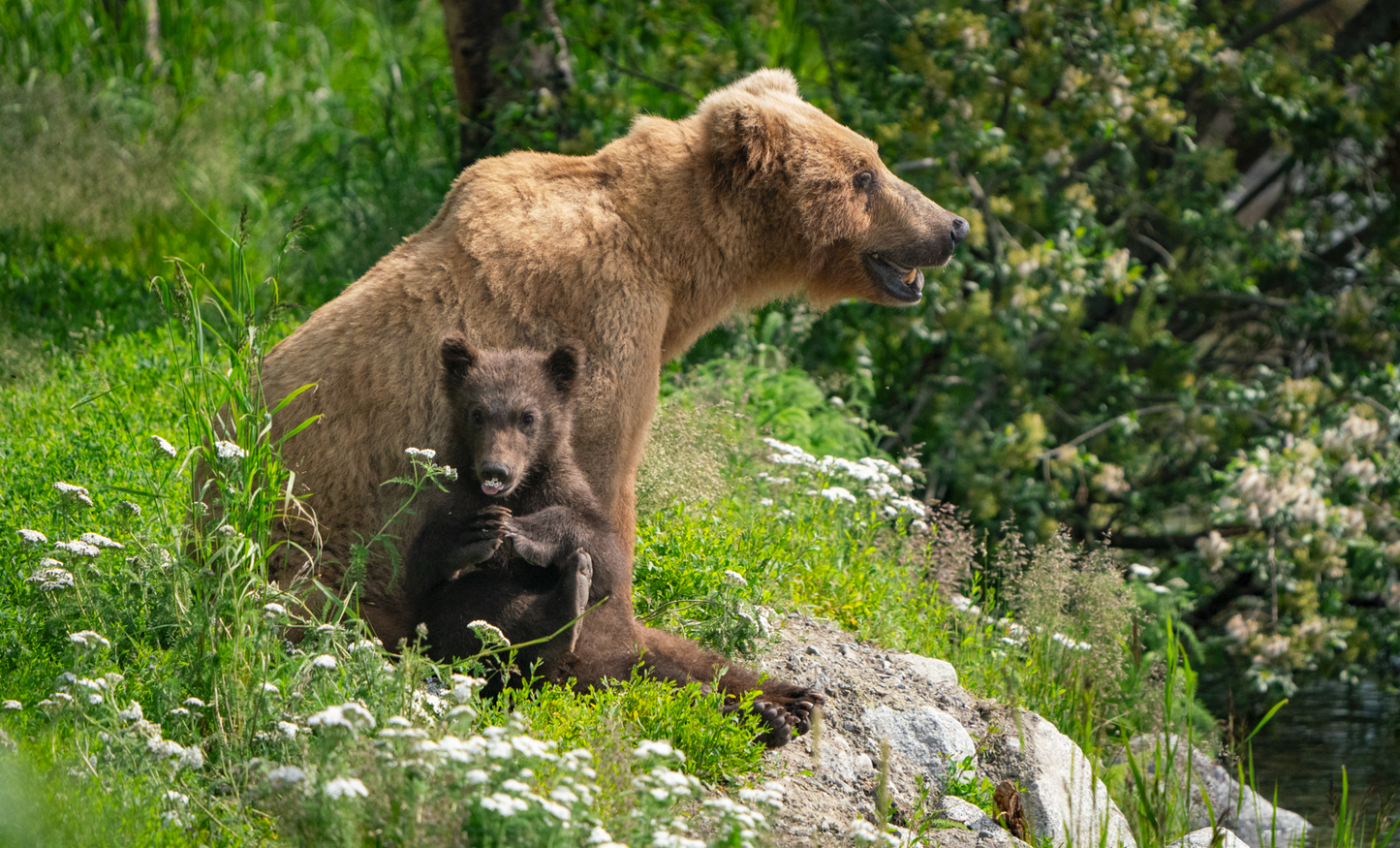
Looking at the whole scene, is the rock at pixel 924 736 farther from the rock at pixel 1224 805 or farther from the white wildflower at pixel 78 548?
the white wildflower at pixel 78 548

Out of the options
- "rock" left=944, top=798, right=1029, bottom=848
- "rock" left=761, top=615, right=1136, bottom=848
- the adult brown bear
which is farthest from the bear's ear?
"rock" left=944, top=798, right=1029, bottom=848

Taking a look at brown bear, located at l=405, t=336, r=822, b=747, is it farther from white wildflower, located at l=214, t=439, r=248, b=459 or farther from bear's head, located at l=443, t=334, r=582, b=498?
white wildflower, located at l=214, t=439, r=248, b=459

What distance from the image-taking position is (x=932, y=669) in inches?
200

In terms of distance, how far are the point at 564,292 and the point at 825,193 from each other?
3.60 ft

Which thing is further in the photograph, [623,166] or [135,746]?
[623,166]

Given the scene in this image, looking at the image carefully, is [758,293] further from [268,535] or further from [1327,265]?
[1327,265]

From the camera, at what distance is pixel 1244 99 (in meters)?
8.26

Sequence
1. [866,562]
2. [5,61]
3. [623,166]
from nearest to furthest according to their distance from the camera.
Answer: [623,166]
[866,562]
[5,61]

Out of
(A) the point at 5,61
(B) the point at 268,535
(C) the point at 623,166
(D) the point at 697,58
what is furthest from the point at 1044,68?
(A) the point at 5,61

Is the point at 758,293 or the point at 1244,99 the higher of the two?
the point at 1244,99

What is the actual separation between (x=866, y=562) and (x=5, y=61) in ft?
29.3

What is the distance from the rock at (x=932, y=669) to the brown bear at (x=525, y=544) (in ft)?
3.57

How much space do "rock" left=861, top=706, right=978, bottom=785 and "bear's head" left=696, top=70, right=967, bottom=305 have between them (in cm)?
157

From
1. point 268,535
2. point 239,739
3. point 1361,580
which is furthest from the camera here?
point 1361,580
